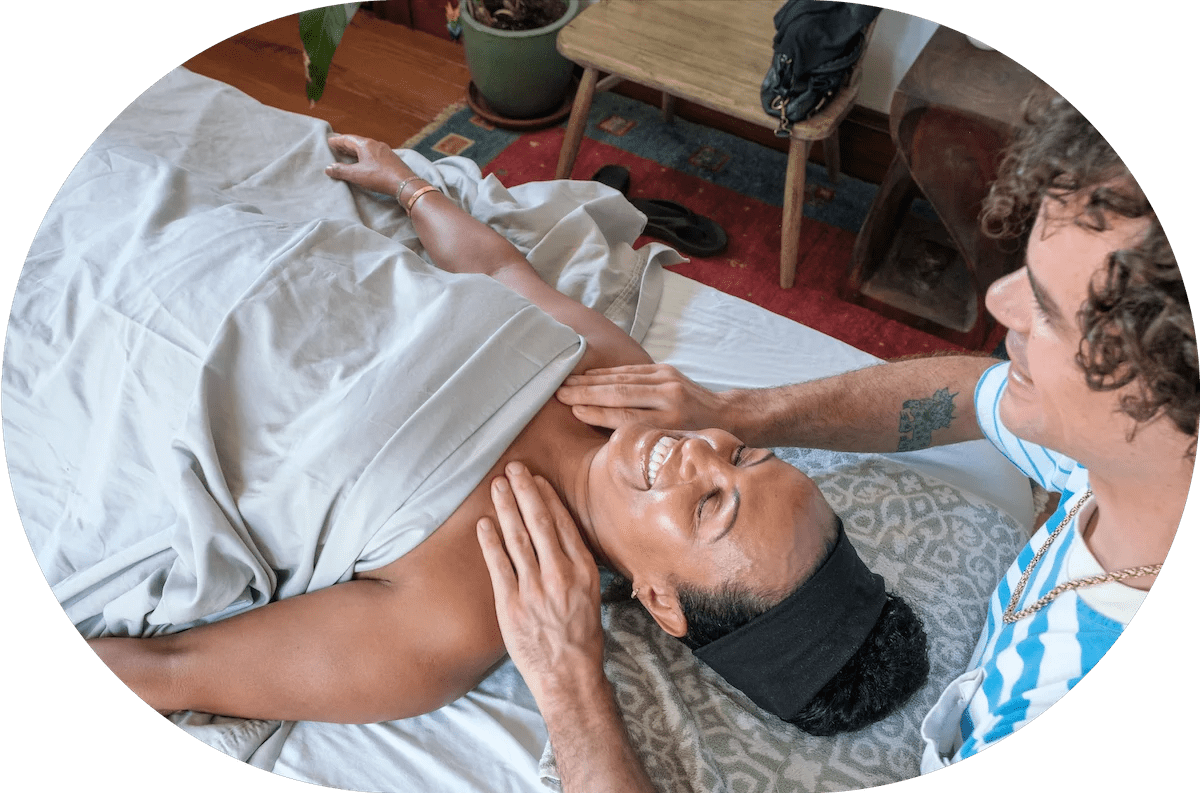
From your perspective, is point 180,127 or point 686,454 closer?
point 686,454

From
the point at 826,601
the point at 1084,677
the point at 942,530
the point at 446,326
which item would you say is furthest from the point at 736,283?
the point at 1084,677

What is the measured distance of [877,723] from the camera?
4.30 feet

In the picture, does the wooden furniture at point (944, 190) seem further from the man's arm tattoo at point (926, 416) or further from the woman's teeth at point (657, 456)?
the woman's teeth at point (657, 456)

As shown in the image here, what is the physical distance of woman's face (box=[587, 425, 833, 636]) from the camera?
1.19m

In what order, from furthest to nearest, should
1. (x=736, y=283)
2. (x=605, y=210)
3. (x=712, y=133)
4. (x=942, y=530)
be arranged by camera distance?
(x=712, y=133) → (x=736, y=283) → (x=605, y=210) → (x=942, y=530)

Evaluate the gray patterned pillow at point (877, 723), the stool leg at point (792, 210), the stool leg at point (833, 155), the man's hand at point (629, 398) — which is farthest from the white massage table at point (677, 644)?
the stool leg at point (833, 155)

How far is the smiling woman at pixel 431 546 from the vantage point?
1.19 m

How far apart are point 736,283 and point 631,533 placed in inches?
52.2

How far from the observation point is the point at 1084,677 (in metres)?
1.06

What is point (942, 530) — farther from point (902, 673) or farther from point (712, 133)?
point (712, 133)

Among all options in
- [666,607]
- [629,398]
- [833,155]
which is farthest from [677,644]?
[833,155]

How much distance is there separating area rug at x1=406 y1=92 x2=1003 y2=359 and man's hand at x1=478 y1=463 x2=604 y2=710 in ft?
4.21

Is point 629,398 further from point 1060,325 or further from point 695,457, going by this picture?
point 1060,325

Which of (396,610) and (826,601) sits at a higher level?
(826,601)
